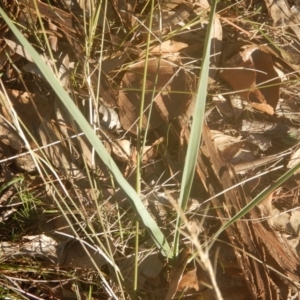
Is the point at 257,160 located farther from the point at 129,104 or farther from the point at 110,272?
the point at 110,272

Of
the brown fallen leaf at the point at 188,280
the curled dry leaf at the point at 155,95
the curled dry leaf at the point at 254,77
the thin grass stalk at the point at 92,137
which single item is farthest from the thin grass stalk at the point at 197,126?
the curled dry leaf at the point at 254,77

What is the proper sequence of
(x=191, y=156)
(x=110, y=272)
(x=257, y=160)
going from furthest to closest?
(x=257, y=160) → (x=110, y=272) → (x=191, y=156)

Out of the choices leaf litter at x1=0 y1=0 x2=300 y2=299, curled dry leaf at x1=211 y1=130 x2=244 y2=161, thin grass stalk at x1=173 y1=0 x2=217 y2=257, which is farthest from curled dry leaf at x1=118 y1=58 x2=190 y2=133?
thin grass stalk at x1=173 y1=0 x2=217 y2=257

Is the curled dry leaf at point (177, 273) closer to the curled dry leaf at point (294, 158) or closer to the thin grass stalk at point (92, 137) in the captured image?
the thin grass stalk at point (92, 137)

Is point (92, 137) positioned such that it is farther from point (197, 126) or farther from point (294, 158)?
point (294, 158)

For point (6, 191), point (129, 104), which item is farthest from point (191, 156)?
point (6, 191)

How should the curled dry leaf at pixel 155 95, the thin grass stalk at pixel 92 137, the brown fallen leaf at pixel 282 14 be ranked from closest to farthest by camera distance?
the thin grass stalk at pixel 92 137
the curled dry leaf at pixel 155 95
the brown fallen leaf at pixel 282 14

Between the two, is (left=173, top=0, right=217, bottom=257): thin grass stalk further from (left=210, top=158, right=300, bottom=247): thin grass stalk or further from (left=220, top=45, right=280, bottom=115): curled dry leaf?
(left=220, top=45, right=280, bottom=115): curled dry leaf

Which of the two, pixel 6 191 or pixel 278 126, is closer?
pixel 6 191
